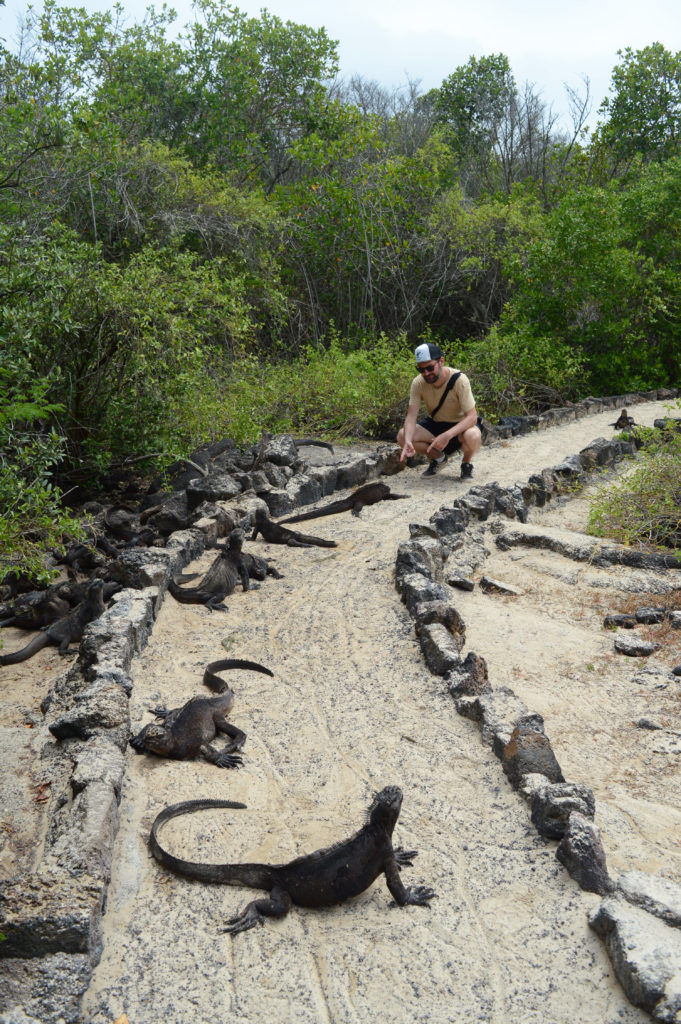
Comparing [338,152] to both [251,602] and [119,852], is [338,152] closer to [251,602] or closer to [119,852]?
[251,602]

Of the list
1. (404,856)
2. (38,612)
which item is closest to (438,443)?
(38,612)

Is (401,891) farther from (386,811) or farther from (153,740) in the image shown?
(153,740)

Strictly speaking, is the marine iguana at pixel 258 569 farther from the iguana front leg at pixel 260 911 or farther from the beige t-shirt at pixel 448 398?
the iguana front leg at pixel 260 911

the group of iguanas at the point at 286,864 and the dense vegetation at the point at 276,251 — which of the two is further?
the dense vegetation at the point at 276,251

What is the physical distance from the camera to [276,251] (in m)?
18.1

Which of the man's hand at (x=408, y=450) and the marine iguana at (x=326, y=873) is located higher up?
the man's hand at (x=408, y=450)

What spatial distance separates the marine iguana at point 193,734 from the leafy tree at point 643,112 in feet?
82.3

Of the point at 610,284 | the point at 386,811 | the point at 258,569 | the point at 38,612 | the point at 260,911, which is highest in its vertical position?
the point at 610,284

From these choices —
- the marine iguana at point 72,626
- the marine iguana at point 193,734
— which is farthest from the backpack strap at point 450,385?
the marine iguana at point 193,734

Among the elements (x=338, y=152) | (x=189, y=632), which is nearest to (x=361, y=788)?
(x=189, y=632)

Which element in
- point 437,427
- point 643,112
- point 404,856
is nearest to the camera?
point 404,856

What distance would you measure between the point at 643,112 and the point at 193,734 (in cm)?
2668

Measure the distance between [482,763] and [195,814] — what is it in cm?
146

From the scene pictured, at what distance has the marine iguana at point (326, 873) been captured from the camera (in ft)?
10.4
